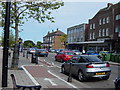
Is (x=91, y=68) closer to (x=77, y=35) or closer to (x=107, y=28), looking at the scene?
(x=107, y=28)

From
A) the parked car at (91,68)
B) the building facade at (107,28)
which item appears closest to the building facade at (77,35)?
the building facade at (107,28)

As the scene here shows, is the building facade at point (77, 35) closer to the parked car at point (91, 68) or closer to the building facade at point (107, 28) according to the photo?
the building facade at point (107, 28)

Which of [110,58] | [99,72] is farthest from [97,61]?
[110,58]

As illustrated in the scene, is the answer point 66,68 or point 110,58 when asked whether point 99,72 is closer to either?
point 66,68

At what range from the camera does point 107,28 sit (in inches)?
1724

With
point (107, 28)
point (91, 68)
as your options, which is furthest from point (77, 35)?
point (91, 68)

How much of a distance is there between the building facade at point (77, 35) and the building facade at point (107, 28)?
19.7 feet

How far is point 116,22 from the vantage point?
133 feet

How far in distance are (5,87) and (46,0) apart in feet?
23.5

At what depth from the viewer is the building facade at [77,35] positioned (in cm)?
5831

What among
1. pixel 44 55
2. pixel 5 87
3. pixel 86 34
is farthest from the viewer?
pixel 86 34

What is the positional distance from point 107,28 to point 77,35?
20.6m

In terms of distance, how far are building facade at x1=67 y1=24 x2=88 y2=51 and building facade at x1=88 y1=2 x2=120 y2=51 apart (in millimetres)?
6002

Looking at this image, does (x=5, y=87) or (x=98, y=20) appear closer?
(x=5, y=87)
